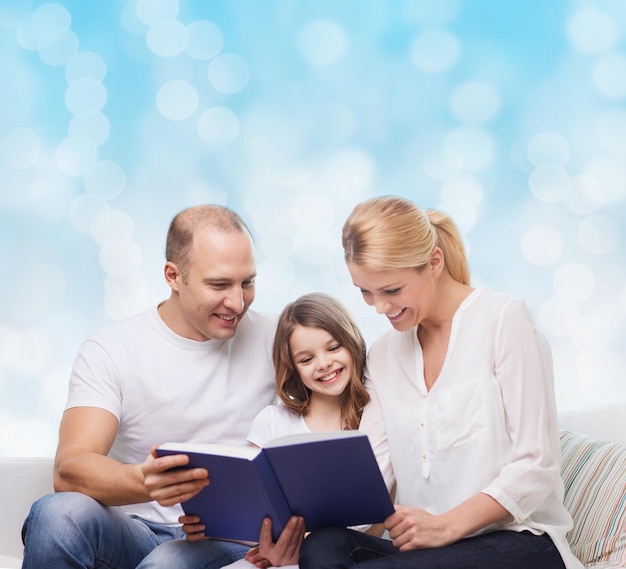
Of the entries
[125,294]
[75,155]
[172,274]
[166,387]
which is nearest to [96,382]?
[166,387]

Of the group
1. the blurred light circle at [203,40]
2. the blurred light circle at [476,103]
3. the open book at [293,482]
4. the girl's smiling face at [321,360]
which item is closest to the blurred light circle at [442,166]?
the blurred light circle at [476,103]

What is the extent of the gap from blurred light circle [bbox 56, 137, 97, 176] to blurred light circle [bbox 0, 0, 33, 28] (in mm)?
534

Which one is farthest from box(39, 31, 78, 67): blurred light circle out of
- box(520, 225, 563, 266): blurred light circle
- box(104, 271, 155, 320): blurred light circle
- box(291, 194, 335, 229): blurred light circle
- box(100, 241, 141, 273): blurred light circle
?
box(520, 225, 563, 266): blurred light circle

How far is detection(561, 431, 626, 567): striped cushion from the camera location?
212cm

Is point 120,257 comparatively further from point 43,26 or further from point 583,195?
point 583,195

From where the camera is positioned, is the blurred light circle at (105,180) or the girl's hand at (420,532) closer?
the girl's hand at (420,532)

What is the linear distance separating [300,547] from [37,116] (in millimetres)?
2386

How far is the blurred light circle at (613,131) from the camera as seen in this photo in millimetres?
3453

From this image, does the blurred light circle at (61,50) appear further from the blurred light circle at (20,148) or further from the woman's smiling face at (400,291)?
the woman's smiling face at (400,291)

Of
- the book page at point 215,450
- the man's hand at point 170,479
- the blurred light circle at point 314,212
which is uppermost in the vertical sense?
the blurred light circle at point 314,212

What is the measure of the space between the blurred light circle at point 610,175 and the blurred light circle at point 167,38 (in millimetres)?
1681

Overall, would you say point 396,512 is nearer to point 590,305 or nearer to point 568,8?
point 590,305

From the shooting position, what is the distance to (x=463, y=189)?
11.5 ft

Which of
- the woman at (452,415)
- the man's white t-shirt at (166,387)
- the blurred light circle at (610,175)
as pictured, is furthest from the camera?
the blurred light circle at (610,175)
